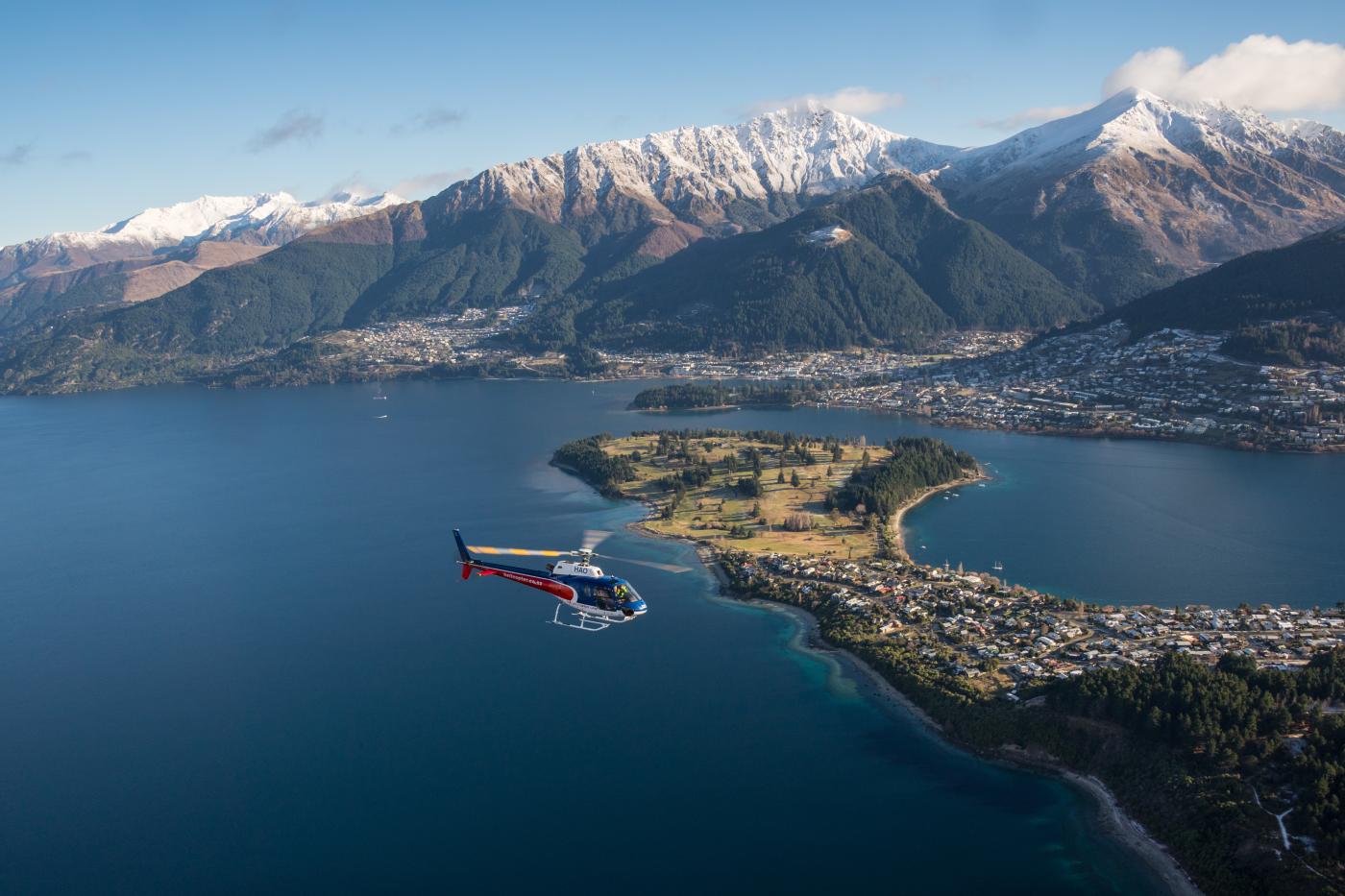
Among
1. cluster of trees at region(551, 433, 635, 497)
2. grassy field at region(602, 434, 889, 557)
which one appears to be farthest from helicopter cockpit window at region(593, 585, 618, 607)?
cluster of trees at region(551, 433, 635, 497)

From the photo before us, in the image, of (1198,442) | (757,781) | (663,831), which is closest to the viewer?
(663,831)

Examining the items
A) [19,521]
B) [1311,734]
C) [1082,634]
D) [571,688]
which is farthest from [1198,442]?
[19,521]

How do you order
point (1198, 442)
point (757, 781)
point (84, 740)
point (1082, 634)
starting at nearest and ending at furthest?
1. point (757, 781)
2. point (84, 740)
3. point (1082, 634)
4. point (1198, 442)

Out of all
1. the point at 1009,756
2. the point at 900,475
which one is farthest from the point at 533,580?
the point at 900,475

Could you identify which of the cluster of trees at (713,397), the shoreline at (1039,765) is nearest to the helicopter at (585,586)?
the shoreline at (1039,765)

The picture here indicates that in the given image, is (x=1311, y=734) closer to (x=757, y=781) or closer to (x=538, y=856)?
(x=757, y=781)
